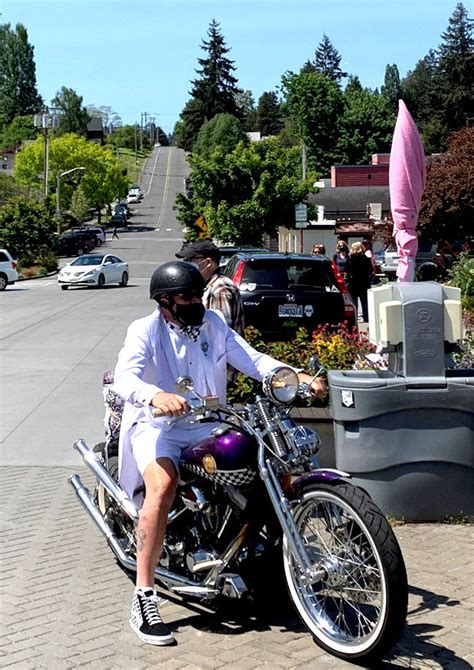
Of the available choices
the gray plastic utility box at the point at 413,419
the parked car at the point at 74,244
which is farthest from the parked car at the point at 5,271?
the gray plastic utility box at the point at 413,419

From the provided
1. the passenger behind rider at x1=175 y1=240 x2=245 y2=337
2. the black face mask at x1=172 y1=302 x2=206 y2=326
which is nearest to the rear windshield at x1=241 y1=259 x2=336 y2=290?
the passenger behind rider at x1=175 y1=240 x2=245 y2=337

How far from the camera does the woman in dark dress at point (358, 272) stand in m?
17.6

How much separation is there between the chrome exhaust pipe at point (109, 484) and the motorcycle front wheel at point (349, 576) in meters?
0.87

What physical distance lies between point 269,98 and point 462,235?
157943mm

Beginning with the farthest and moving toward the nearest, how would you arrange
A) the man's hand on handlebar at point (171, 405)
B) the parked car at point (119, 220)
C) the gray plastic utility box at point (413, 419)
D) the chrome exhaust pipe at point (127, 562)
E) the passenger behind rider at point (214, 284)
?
the parked car at point (119, 220) → the passenger behind rider at point (214, 284) → the gray plastic utility box at point (413, 419) → the chrome exhaust pipe at point (127, 562) → the man's hand on handlebar at point (171, 405)

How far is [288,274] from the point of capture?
13719 mm

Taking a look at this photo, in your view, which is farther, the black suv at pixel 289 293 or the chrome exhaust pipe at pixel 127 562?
the black suv at pixel 289 293

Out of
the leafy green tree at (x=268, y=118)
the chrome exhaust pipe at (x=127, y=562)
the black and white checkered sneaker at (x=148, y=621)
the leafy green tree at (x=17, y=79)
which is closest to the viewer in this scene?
the black and white checkered sneaker at (x=148, y=621)

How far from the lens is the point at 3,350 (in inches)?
642

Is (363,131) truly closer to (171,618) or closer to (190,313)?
(190,313)

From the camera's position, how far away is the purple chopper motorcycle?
4.19 metres

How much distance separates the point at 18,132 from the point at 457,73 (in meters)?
69.8

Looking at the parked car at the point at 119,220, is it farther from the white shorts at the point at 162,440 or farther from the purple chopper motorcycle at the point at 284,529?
the purple chopper motorcycle at the point at 284,529

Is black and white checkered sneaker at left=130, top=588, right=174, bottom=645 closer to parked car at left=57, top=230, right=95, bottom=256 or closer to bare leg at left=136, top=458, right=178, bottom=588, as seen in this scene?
bare leg at left=136, top=458, right=178, bottom=588
